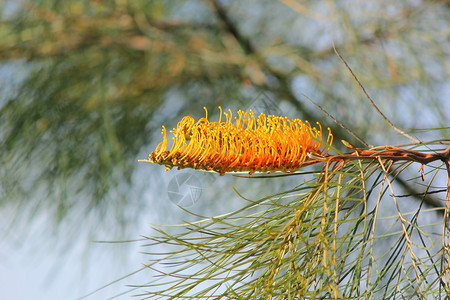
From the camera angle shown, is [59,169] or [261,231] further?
[59,169]

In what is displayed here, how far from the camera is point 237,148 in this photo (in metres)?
0.23

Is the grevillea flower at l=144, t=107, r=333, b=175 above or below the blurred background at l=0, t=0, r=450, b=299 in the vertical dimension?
below

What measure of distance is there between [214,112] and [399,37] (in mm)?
240

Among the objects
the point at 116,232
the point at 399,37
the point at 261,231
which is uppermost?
the point at 399,37

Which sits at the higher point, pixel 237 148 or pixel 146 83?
pixel 146 83

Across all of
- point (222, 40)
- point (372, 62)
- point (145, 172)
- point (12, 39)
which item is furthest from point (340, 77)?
point (12, 39)

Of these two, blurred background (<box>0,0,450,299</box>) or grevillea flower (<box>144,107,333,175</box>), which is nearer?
grevillea flower (<box>144,107,333,175</box>)

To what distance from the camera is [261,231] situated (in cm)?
25

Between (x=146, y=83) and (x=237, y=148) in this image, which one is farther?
(x=146, y=83)

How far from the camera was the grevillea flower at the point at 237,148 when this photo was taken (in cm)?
22

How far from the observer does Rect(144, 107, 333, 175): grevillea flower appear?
8.7 inches

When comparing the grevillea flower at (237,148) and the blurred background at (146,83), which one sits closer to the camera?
the grevillea flower at (237,148)

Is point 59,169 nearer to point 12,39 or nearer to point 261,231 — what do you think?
point 12,39

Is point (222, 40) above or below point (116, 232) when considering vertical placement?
above
